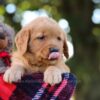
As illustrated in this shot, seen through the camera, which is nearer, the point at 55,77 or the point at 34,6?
the point at 55,77

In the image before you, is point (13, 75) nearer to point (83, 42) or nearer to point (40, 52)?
point (40, 52)

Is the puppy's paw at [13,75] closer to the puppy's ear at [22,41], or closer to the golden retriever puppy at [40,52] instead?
the golden retriever puppy at [40,52]

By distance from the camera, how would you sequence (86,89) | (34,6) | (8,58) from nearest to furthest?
(8,58), (86,89), (34,6)

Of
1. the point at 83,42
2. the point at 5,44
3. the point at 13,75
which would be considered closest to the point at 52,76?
the point at 13,75

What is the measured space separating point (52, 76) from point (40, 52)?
20 centimetres

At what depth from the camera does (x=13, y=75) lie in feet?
13.6

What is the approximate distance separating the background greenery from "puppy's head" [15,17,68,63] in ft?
36.8

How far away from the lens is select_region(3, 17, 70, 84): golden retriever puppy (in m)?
4.15

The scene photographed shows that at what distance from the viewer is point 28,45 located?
14.1ft

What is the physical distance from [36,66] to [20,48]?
0.17 metres

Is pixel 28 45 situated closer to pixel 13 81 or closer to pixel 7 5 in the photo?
pixel 13 81

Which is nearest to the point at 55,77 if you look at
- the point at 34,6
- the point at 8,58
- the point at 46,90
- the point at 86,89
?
the point at 46,90

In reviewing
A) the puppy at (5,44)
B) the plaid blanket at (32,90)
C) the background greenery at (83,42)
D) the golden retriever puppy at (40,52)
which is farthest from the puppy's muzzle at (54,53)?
the background greenery at (83,42)

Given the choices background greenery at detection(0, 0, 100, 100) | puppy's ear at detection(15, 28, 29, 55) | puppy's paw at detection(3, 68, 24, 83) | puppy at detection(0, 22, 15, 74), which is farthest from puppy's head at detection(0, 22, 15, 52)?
background greenery at detection(0, 0, 100, 100)
